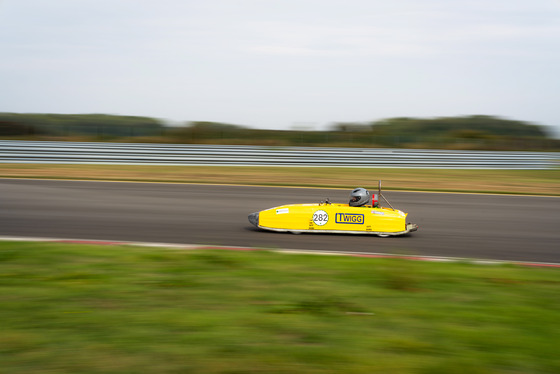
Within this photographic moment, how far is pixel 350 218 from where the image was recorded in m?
8.68

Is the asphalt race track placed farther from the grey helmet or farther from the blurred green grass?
the blurred green grass

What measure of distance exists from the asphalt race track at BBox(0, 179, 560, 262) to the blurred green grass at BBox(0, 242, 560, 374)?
1885 millimetres

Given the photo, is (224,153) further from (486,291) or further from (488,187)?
(486,291)

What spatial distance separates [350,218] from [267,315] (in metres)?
4.70

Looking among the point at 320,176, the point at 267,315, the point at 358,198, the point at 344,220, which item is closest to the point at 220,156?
the point at 320,176

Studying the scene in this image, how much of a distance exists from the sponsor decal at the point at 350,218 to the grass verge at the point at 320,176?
7451 millimetres

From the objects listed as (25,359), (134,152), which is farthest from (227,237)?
(134,152)

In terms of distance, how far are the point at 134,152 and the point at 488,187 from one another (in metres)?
13.3

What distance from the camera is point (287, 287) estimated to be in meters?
5.05

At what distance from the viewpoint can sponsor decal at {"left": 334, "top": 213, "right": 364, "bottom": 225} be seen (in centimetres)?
865

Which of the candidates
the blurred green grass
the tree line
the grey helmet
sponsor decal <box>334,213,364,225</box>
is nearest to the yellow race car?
sponsor decal <box>334,213,364,225</box>

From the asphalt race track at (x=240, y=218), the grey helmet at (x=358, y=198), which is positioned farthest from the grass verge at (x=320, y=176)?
the grey helmet at (x=358, y=198)

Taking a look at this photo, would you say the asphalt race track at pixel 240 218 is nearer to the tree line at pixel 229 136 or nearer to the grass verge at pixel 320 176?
the grass verge at pixel 320 176

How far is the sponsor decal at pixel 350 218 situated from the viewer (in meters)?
8.65
